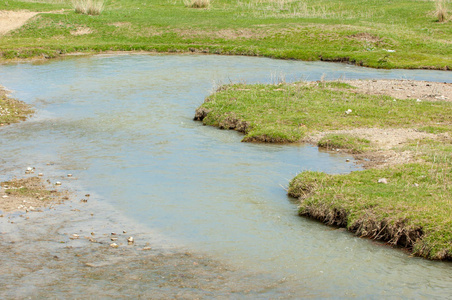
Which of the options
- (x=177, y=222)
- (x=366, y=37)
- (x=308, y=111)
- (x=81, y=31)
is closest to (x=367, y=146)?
(x=308, y=111)

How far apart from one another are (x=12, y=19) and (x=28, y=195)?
32725 millimetres

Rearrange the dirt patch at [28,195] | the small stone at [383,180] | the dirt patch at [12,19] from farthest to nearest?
the dirt patch at [12,19] → the small stone at [383,180] → the dirt patch at [28,195]

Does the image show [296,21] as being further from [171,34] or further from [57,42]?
[57,42]

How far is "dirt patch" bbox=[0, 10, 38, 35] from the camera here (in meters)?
38.8

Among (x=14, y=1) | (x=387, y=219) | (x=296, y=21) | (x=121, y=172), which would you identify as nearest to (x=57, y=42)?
(x=14, y=1)

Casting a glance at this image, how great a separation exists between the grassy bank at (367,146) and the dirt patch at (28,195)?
5.05m

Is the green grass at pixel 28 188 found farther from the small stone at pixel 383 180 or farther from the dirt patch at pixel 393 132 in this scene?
the dirt patch at pixel 393 132

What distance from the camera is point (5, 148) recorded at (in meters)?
15.3

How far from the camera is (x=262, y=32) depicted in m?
36.7

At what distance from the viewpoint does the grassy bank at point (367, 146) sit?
378 inches

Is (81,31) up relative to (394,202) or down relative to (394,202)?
up

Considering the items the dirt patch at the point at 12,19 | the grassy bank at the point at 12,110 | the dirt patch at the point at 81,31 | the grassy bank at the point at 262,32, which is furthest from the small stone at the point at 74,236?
the dirt patch at the point at 12,19

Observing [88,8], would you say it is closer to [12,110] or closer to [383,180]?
[12,110]

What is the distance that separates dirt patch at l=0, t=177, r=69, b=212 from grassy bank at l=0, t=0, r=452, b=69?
2166cm
